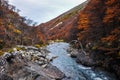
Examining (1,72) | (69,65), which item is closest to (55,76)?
(1,72)

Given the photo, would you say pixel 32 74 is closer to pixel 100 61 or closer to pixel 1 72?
pixel 1 72

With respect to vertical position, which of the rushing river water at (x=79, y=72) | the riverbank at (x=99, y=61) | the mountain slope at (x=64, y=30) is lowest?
the rushing river water at (x=79, y=72)

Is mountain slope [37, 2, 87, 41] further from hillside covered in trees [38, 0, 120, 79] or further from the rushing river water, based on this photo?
the rushing river water

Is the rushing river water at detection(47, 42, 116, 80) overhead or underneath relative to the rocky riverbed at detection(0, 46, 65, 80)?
underneath

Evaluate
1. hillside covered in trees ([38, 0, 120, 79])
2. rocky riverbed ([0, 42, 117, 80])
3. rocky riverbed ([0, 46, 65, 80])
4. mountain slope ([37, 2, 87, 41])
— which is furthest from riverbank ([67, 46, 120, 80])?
mountain slope ([37, 2, 87, 41])

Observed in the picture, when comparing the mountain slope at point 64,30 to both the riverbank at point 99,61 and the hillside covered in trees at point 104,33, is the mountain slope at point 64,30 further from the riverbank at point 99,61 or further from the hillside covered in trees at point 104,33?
the riverbank at point 99,61

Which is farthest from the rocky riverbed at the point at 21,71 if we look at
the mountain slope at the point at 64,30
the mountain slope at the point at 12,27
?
the mountain slope at the point at 64,30

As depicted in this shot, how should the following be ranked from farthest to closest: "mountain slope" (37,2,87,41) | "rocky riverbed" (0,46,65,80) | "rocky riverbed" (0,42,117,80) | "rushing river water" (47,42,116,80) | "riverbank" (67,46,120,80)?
"mountain slope" (37,2,87,41), "riverbank" (67,46,120,80), "rushing river water" (47,42,116,80), "rocky riverbed" (0,42,117,80), "rocky riverbed" (0,46,65,80)

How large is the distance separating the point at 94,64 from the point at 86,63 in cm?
110

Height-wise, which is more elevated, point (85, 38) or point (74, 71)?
point (85, 38)

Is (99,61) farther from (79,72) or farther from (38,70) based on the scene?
(38,70)

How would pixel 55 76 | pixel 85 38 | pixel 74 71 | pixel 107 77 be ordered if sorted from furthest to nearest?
pixel 85 38, pixel 74 71, pixel 107 77, pixel 55 76

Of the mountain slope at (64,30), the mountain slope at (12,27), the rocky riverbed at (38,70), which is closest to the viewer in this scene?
the rocky riverbed at (38,70)

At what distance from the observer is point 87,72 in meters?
31.9
